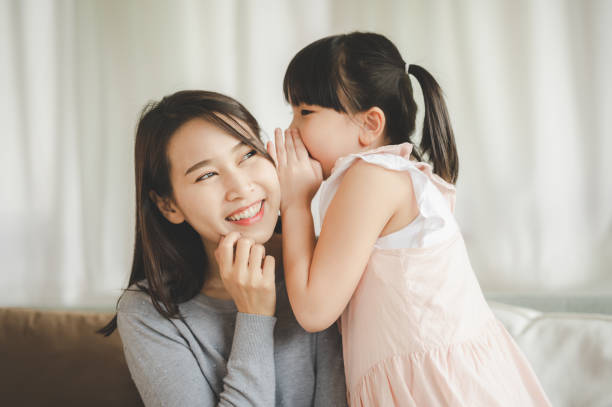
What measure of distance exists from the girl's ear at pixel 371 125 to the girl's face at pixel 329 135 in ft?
0.05

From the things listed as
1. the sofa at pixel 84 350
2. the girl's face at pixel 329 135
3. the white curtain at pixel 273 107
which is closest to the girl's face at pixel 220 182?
the girl's face at pixel 329 135

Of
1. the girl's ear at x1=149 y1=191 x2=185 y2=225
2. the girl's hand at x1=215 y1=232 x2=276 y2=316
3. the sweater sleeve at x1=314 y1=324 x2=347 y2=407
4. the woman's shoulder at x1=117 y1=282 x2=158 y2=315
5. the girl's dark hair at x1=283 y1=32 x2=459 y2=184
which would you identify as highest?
the girl's dark hair at x1=283 y1=32 x2=459 y2=184

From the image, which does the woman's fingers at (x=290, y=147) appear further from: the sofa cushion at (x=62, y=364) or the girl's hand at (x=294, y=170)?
the sofa cushion at (x=62, y=364)

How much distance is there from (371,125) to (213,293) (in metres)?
0.54

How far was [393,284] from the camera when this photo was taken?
0.99 meters

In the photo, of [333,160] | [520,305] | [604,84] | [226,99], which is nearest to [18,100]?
[226,99]

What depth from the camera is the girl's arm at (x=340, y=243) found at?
953 mm

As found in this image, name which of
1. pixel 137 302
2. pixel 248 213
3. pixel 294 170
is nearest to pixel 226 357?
pixel 137 302

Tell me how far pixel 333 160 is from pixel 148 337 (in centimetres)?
56

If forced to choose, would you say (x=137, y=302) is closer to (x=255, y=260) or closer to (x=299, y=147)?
(x=255, y=260)

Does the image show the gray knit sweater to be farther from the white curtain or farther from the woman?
the white curtain

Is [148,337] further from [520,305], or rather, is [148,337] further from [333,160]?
[520,305]

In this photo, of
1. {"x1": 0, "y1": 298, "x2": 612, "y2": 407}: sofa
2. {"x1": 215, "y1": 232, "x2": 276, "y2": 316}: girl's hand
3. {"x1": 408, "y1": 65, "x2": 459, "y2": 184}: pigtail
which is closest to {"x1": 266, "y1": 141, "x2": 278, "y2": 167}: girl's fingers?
{"x1": 215, "y1": 232, "x2": 276, "y2": 316}: girl's hand

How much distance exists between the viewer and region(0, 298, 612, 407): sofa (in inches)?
53.3
